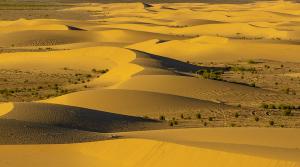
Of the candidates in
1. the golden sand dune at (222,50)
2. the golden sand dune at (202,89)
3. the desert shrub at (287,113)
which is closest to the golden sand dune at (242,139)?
the desert shrub at (287,113)

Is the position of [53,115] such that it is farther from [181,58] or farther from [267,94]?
[181,58]

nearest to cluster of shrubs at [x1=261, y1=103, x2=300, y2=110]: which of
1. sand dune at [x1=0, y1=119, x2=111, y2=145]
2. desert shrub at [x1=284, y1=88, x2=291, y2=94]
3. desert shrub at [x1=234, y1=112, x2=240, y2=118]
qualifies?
desert shrub at [x1=234, y1=112, x2=240, y2=118]

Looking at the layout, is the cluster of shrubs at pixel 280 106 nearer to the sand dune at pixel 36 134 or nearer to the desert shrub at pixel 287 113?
the desert shrub at pixel 287 113

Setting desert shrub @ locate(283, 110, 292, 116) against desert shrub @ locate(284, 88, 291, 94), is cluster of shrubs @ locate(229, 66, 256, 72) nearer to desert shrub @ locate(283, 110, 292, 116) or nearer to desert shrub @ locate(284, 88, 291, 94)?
desert shrub @ locate(284, 88, 291, 94)

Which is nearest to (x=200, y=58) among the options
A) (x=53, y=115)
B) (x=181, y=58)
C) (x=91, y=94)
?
(x=181, y=58)

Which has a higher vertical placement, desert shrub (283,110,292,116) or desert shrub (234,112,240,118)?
desert shrub (234,112,240,118)

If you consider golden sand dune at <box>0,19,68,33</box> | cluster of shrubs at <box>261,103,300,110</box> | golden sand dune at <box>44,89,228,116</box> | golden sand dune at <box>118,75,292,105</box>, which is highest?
golden sand dune at <box>44,89,228,116</box>
